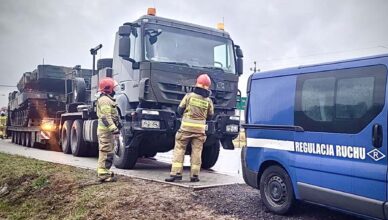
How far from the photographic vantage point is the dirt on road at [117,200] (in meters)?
5.70

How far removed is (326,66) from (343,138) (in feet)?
2.99

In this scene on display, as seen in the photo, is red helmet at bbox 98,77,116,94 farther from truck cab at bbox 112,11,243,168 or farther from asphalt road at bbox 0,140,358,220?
asphalt road at bbox 0,140,358,220

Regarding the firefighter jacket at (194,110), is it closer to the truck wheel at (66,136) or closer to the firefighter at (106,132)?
the firefighter at (106,132)

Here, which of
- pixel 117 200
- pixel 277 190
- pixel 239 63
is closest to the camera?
pixel 277 190

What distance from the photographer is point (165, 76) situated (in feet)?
27.7

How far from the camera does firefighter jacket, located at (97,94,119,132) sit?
769cm

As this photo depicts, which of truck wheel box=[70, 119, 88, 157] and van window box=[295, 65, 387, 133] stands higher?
van window box=[295, 65, 387, 133]

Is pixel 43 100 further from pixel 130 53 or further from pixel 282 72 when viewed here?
pixel 282 72

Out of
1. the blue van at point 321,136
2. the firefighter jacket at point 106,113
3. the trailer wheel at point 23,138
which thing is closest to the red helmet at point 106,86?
the firefighter jacket at point 106,113

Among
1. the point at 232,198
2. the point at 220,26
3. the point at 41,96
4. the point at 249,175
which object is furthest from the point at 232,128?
the point at 41,96

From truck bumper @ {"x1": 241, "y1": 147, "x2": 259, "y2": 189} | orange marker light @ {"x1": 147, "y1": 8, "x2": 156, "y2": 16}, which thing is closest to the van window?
truck bumper @ {"x1": 241, "y1": 147, "x2": 259, "y2": 189}

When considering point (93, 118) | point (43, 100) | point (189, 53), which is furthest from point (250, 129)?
point (43, 100)

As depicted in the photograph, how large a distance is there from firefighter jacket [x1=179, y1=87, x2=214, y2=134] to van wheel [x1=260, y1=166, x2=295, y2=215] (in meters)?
1.98

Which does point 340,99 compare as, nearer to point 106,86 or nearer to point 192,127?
point 192,127
